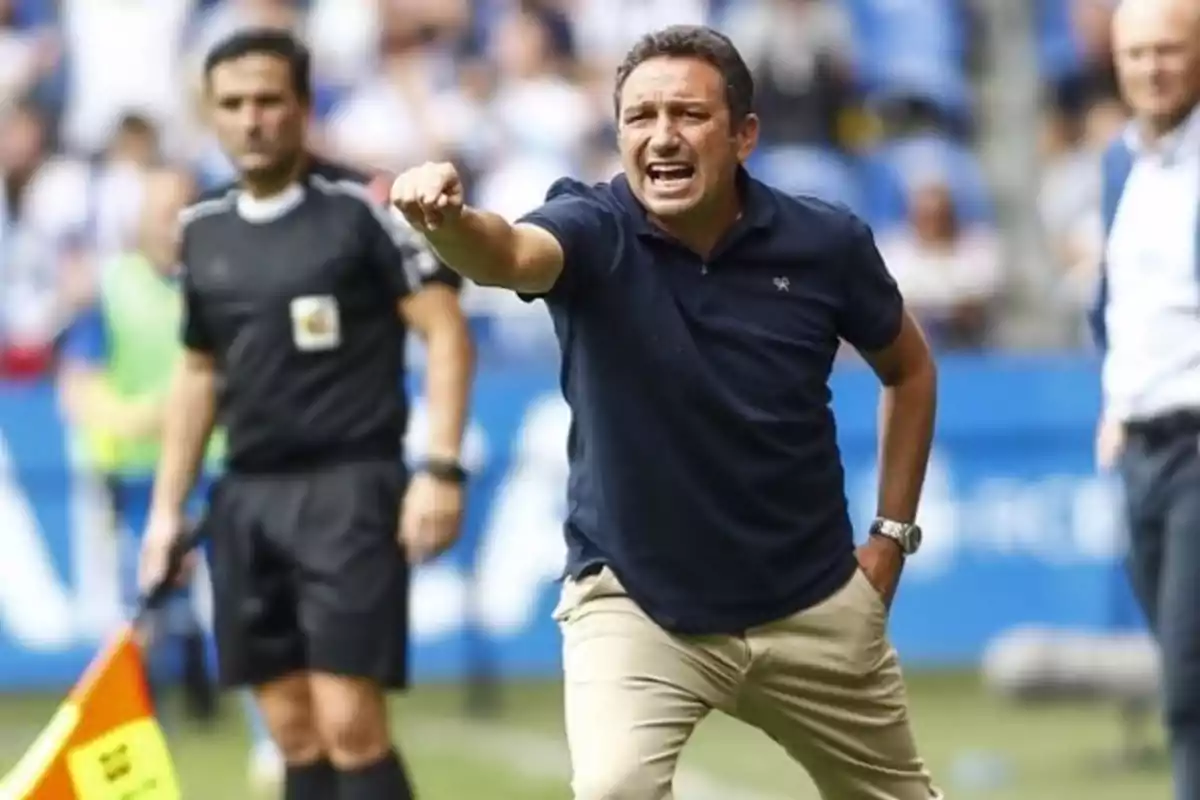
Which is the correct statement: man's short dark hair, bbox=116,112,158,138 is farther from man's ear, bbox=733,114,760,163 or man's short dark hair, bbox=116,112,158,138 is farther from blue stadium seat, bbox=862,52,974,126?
man's ear, bbox=733,114,760,163

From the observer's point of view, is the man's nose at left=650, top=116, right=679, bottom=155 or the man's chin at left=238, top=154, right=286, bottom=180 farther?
the man's chin at left=238, top=154, right=286, bottom=180

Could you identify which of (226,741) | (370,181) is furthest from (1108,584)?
(370,181)

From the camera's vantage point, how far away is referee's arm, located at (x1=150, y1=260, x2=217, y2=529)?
7969 millimetres

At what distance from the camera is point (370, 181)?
7.82m

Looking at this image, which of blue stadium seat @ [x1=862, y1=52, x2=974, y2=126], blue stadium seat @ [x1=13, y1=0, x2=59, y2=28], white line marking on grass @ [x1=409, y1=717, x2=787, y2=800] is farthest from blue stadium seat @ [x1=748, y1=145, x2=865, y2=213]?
white line marking on grass @ [x1=409, y1=717, x2=787, y2=800]

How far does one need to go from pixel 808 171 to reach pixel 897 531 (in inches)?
370

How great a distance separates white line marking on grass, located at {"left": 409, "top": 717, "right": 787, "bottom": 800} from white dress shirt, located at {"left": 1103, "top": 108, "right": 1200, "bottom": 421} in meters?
2.88

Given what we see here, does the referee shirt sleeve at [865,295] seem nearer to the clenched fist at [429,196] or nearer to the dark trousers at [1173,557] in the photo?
the clenched fist at [429,196]

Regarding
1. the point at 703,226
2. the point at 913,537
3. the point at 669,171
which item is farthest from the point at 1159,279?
the point at 669,171

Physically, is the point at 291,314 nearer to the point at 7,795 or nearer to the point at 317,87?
the point at 7,795

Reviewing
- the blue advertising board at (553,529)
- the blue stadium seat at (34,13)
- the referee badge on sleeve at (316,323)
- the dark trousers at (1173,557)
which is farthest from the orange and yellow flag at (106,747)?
the blue stadium seat at (34,13)

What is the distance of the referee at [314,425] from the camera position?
24.7ft

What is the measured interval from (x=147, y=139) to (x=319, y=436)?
23.7 ft

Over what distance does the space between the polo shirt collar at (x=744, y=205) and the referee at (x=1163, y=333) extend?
1614 mm
